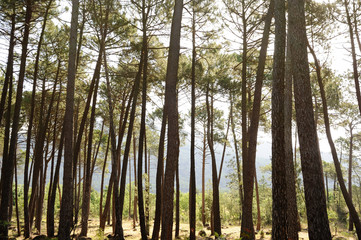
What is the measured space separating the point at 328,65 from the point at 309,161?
341 inches

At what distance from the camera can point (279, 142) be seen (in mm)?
4855

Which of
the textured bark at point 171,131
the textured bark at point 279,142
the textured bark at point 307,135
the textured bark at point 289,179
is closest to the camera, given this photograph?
the textured bark at point 307,135

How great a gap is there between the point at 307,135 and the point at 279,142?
0.54 meters

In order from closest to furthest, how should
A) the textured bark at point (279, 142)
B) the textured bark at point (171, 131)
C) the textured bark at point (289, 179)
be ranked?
the textured bark at point (279, 142), the textured bark at point (289, 179), the textured bark at point (171, 131)

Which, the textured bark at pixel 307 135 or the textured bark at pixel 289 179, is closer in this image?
the textured bark at pixel 307 135

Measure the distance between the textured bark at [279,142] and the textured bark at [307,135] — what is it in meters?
0.30

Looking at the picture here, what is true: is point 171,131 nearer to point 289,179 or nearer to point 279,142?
point 279,142

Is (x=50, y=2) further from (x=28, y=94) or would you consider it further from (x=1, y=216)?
(x=1, y=216)

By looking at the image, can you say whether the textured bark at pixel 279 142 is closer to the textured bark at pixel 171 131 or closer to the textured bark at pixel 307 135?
the textured bark at pixel 307 135

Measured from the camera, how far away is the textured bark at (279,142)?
454 centimetres

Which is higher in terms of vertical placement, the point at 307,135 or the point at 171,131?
the point at 171,131

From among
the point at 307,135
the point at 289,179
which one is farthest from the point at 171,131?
the point at 289,179

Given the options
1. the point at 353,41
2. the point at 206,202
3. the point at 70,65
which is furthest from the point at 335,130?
the point at 70,65

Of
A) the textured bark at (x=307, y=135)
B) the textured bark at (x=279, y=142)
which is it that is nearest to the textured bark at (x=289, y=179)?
the textured bark at (x=279, y=142)
